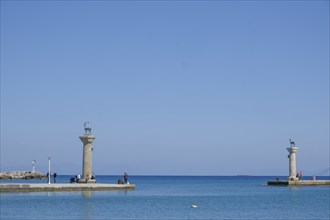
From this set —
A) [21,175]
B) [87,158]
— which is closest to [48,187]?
[87,158]

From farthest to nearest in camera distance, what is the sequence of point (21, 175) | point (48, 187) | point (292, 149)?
point (21, 175) → point (292, 149) → point (48, 187)

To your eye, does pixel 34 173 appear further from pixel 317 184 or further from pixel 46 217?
pixel 46 217

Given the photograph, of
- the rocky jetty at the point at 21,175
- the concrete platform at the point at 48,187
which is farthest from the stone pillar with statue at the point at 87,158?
the rocky jetty at the point at 21,175

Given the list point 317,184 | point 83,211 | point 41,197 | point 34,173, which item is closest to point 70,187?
point 41,197

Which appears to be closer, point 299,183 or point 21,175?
point 299,183

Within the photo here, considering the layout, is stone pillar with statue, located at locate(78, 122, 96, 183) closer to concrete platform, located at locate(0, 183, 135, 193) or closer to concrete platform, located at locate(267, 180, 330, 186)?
concrete platform, located at locate(0, 183, 135, 193)

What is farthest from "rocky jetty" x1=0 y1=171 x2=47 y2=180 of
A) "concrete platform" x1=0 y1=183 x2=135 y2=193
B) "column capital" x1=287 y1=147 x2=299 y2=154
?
"concrete platform" x1=0 y1=183 x2=135 y2=193

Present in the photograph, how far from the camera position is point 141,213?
1548 inches

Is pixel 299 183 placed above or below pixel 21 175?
above

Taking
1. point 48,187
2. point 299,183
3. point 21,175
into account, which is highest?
point 48,187

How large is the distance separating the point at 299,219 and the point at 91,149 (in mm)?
28166

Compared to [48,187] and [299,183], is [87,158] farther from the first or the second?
[299,183]

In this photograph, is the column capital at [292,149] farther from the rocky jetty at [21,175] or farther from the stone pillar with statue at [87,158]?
the rocky jetty at [21,175]

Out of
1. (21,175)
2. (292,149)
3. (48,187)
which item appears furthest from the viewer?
(21,175)
